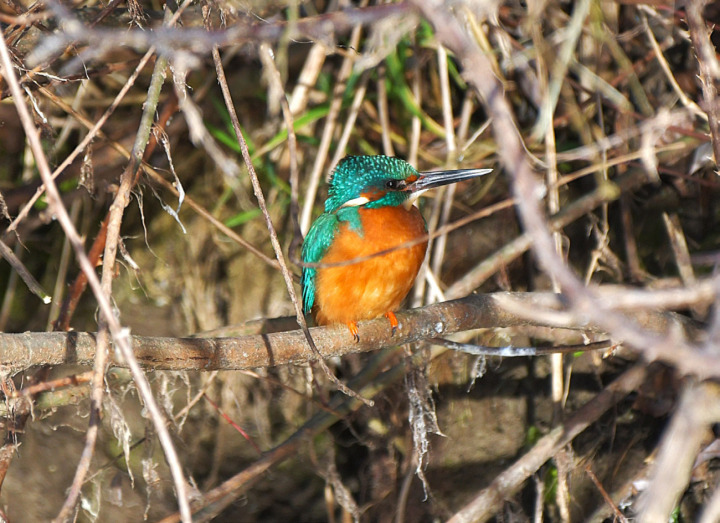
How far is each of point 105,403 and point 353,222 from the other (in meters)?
0.96

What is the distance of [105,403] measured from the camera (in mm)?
2238

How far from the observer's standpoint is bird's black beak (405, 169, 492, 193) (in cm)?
235

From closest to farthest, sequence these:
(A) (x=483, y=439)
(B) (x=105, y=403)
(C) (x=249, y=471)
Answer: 1. (B) (x=105, y=403)
2. (C) (x=249, y=471)
3. (A) (x=483, y=439)

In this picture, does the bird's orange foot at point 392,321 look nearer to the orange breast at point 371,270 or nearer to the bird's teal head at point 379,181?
the orange breast at point 371,270

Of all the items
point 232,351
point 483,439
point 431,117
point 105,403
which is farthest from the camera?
point 431,117

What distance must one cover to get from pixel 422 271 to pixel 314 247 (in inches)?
17.4

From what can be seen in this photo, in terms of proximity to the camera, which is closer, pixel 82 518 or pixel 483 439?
pixel 483 439

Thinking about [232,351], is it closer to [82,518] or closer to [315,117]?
[315,117]

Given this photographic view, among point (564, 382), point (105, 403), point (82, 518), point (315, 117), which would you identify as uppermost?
point (315, 117)

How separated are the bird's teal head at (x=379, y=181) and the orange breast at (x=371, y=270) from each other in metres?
0.06

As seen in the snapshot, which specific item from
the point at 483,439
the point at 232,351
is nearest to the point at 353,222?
the point at 232,351

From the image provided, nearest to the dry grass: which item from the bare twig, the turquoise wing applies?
the bare twig

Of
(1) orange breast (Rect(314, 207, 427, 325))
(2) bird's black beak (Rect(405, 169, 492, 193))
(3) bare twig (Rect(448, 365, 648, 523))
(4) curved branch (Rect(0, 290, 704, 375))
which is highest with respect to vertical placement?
(2) bird's black beak (Rect(405, 169, 492, 193))

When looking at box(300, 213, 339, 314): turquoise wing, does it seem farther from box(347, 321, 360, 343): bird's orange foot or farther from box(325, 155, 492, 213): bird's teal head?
box(347, 321, 360, 343): bird's orange foot
